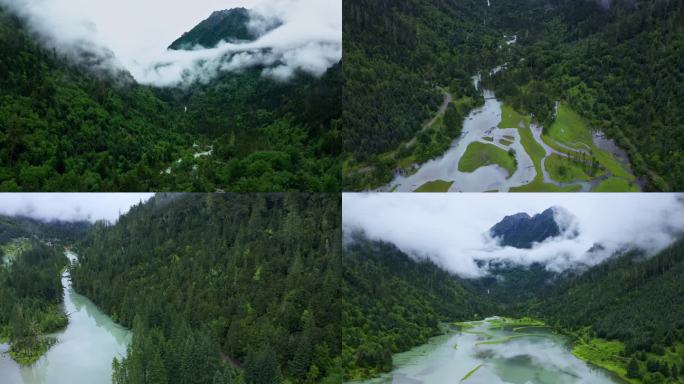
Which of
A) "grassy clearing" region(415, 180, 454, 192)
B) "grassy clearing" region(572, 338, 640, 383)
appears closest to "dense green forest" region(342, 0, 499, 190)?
"grassy clearing" region(415, 180, 454, 192)

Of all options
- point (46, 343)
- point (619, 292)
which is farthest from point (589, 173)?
point (46, 343)

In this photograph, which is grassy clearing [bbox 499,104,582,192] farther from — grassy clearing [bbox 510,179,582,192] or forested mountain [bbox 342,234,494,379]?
forested mountain [bbox 342,234,494,379]

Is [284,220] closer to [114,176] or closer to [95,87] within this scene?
[114,176]

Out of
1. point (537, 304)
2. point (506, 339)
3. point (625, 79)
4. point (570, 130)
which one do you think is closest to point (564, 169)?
point (570, 130)

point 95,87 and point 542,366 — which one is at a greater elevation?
point 95,87

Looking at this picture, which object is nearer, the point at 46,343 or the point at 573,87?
the point at 46,343

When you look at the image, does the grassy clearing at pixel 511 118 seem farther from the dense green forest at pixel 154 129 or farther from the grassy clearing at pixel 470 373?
the grassy clearing at pixel 470 373

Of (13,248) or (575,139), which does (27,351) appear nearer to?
(13,248)
